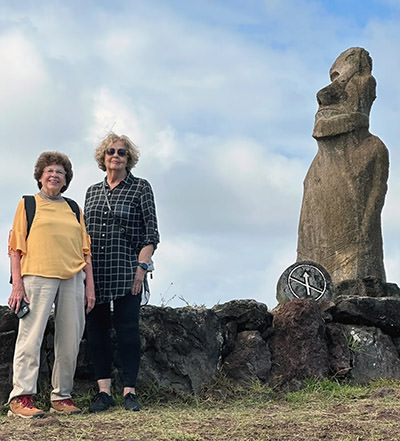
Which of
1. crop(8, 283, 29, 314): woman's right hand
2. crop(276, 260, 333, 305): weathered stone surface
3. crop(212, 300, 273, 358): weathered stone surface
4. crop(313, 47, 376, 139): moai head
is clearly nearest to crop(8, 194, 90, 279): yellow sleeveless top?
crop(8, 283, 29, 314): woman's right hand

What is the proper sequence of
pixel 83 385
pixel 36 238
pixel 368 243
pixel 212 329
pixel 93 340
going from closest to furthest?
pixel 36 238, pixel 93 340, pixel 83 385, pixel 212 329, pixel 368 243

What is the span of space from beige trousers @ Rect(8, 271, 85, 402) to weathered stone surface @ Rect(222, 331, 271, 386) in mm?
1923

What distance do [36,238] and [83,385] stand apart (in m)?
1.72

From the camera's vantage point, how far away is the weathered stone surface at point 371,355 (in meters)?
8.60

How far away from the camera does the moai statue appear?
10305mm

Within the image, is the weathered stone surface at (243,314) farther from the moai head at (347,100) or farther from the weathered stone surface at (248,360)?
the moai head at (347,100)

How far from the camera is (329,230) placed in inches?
411

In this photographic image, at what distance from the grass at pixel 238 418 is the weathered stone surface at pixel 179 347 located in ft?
0.50

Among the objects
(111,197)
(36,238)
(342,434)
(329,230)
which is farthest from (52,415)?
(329,230)

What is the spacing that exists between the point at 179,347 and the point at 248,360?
0.73 metres

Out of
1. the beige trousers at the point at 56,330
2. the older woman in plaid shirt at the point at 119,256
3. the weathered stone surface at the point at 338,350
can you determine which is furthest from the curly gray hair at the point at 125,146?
the weathered stone surface at the point at 338,350

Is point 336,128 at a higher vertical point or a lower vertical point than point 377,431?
higher

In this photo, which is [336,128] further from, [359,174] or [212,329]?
[212,329]

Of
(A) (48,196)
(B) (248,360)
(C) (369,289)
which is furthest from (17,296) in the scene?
(C) (369,289)
